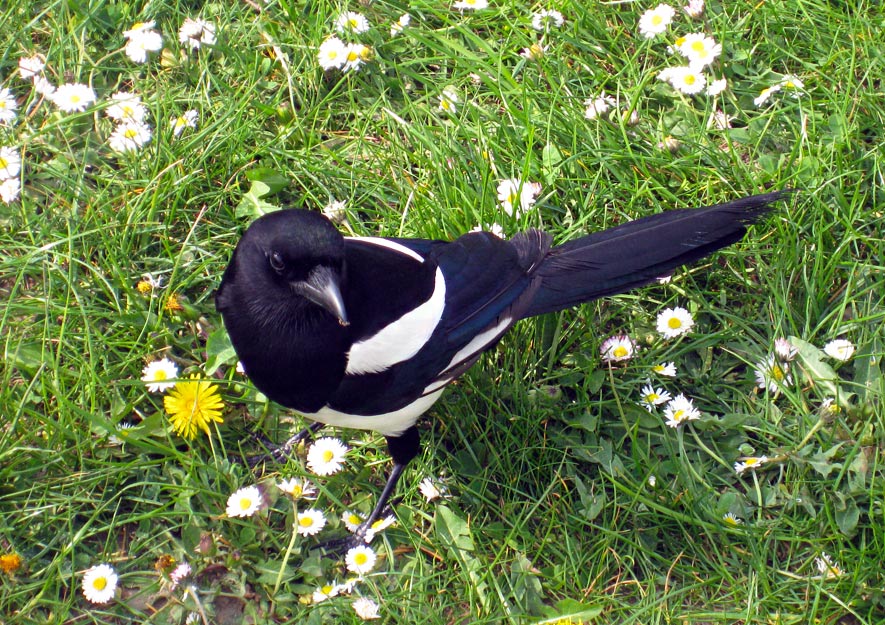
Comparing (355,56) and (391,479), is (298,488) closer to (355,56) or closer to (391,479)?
(391,479)

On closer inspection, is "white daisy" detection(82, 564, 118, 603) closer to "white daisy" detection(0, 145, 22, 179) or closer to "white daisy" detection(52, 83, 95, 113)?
"white daisy" detection(0, 145, 22, 179)

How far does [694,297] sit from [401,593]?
1.04 m

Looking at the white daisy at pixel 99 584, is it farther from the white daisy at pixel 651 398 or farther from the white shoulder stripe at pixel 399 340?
the white daisy at pixel 651 398

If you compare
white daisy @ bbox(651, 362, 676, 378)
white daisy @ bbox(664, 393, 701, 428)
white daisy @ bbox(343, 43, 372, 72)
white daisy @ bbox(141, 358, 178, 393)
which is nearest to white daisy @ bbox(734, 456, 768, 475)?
white daisy @ bbox(664, 393, 701, 428)

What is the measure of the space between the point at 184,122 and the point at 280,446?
0.94 meters

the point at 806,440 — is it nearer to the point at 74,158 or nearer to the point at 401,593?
the point at 401,593

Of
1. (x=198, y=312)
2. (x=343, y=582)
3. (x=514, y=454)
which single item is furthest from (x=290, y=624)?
(x=198, y=312)

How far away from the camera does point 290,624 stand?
1.95 meters

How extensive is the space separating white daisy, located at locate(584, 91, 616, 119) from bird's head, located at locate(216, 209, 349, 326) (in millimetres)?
1049

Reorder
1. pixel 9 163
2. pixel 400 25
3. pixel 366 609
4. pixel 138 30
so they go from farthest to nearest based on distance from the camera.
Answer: pixel 400 25
pixel 138 30
pixel 9 163
pixel 366 609

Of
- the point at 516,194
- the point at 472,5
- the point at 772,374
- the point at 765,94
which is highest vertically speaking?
the point at 472,5

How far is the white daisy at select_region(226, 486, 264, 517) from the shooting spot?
2.03m

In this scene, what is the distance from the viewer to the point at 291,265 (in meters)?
1.70

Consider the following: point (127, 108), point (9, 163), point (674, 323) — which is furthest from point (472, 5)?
point (9, 163)
